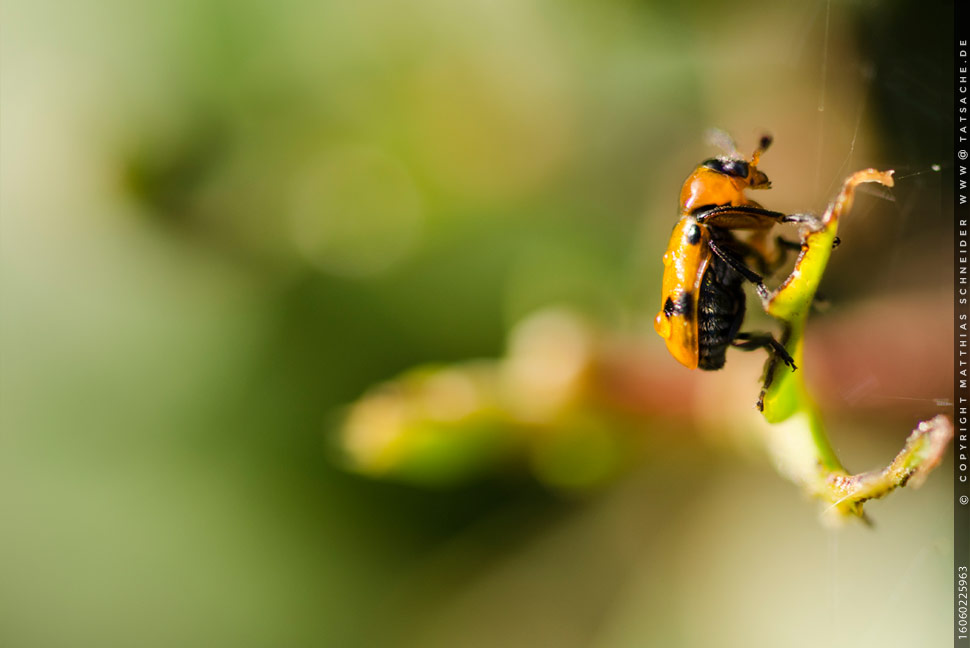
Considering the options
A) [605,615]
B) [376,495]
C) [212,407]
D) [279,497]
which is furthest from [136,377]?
[605,615]

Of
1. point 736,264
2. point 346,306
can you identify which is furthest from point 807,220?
point 346,306

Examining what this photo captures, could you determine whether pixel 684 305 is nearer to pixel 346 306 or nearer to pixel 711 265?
pixel 711 265

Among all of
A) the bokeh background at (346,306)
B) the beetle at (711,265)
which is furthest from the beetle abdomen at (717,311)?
the bokeh background at (346,306)

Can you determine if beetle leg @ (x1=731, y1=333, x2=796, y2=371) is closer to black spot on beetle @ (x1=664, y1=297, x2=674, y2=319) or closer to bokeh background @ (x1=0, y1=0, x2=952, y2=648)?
black spot on beetle @ (x1=664, y1=297, x2=674, y2=319)

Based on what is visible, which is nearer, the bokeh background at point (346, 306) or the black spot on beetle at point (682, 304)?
the black spot on beetle at point (682, 304)

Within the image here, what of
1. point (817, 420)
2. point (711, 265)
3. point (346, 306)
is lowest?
point (817, 420)

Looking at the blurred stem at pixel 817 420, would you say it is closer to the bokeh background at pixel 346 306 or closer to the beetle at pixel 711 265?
the beetle at pixel 711 265

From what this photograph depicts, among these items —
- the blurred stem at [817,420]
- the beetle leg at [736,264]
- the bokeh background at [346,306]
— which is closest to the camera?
the blurred stem at [817,420]
